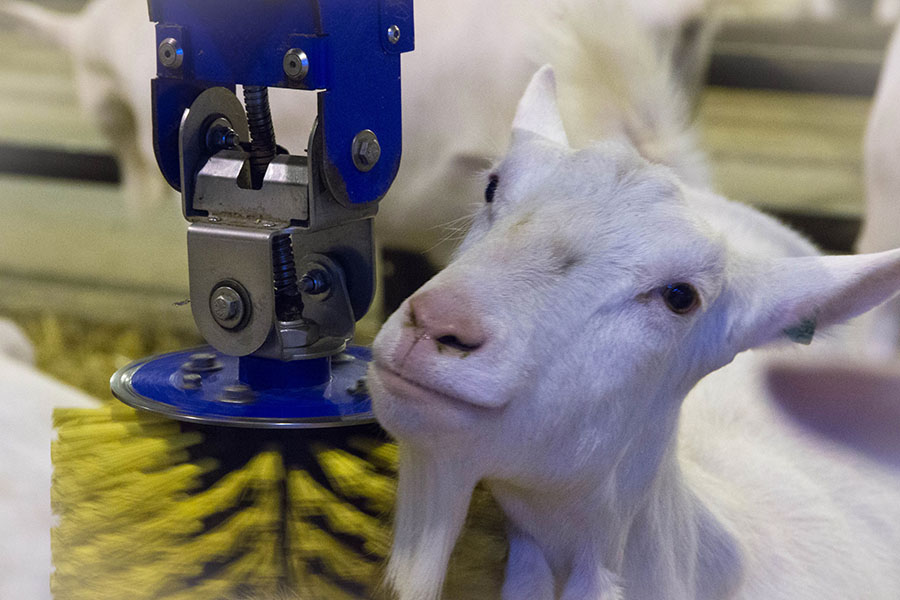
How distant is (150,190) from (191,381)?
4.80ft

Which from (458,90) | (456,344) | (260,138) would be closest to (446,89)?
(458,90)

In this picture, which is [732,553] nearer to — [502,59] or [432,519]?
[432,519]

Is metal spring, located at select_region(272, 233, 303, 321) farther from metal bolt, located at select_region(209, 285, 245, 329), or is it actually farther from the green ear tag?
the green ear tag

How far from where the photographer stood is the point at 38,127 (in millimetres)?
3672

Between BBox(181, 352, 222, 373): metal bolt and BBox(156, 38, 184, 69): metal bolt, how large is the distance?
214mm

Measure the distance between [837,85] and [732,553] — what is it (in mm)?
3337

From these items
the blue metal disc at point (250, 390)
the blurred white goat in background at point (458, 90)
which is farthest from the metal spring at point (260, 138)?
the blurred white goat in background at point (458, 90)

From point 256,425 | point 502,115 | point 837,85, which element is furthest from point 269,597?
point 837,85

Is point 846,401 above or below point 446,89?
below

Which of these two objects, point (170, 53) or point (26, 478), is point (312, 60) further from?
point (26, 478)

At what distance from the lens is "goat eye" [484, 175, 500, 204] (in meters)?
0.77

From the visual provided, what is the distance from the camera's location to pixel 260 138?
72 centimetres

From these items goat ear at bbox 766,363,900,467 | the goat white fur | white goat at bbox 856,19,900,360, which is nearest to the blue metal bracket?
the goat white fur

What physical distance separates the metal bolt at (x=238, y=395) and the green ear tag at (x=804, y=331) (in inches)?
14.8
